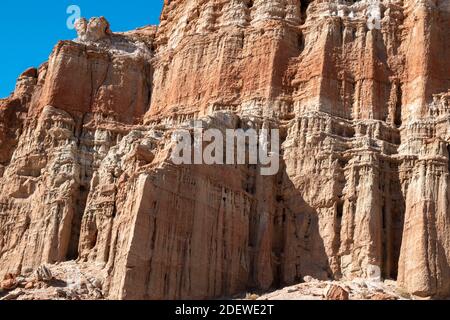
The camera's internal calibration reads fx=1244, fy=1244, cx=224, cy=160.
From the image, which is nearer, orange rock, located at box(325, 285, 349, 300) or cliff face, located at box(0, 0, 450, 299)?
orange rock, located at box(325, 285, 349, 300)

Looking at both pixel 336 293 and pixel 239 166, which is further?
pixel 239 166

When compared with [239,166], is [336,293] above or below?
below

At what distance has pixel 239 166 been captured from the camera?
2181 inches

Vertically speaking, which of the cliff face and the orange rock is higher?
the cliff face

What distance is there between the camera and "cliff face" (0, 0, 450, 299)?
52.1m

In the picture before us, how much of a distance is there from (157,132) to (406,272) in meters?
13.3

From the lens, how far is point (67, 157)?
200 feet

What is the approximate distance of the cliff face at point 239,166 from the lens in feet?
171

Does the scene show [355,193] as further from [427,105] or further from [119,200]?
[119,200]

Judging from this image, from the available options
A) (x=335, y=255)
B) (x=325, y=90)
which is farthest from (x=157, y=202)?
(x=325, y=90)

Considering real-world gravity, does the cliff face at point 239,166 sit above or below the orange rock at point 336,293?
above

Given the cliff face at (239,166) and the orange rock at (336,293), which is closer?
the orange rock at (336,293)
